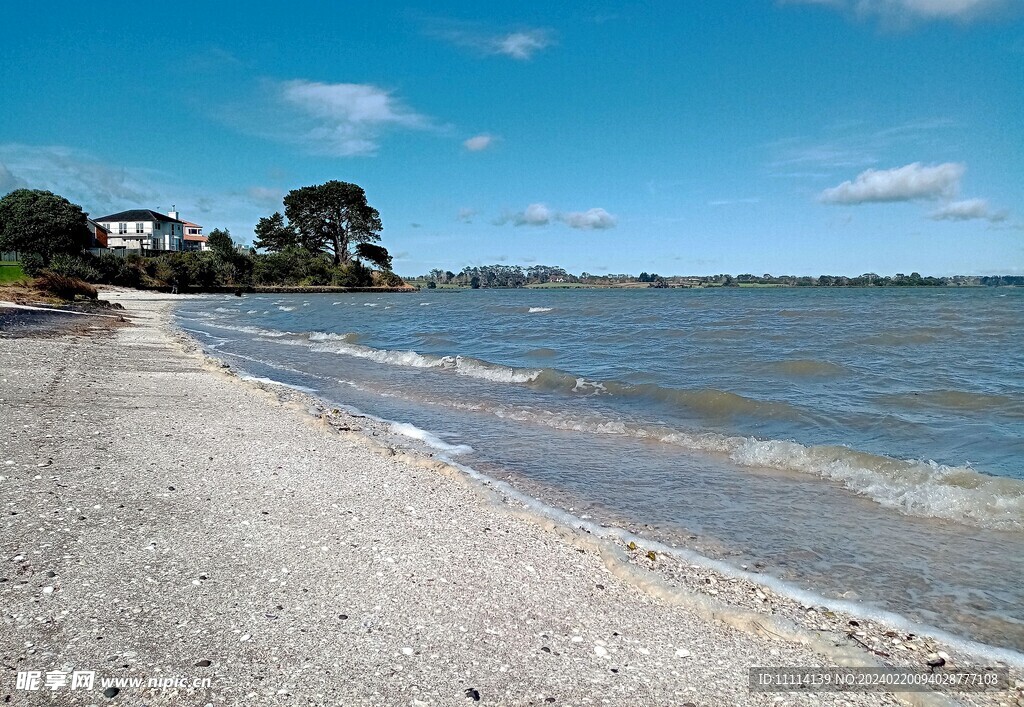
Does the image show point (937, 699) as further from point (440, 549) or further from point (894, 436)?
point (894, 436)

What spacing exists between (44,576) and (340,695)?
199cm

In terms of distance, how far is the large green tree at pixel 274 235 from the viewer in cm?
9881

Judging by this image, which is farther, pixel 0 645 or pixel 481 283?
pixel 481 283

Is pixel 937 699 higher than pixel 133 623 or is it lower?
lower

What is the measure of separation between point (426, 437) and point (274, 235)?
10130cm

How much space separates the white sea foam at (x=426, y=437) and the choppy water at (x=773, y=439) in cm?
6

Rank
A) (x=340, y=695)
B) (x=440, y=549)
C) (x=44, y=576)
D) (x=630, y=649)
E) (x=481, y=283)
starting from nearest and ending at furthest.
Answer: (x=340, y=695)
(x=630, y=649)
(x=44, y=576)
(x=440, y=549)
(x=481, y=283)

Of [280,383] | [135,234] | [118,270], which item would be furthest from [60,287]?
[135,234]

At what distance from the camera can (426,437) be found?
8344mm

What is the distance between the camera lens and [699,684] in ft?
9.33

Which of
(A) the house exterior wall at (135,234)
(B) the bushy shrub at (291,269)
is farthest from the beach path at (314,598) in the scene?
(A) the house exterior wall at (135,234)

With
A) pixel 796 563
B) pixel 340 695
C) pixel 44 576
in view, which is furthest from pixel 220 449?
pixel 796 563

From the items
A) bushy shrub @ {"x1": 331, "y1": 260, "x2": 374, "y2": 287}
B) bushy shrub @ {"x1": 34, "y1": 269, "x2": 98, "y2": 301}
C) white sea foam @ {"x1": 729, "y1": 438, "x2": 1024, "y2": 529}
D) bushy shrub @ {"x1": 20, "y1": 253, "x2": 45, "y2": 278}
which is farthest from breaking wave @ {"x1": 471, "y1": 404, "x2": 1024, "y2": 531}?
bushy shrub @ {"x1": 331, "y1": 260, "x2": 374, "y2": 287}

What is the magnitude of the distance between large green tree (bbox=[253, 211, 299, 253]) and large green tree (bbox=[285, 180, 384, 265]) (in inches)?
75.5
